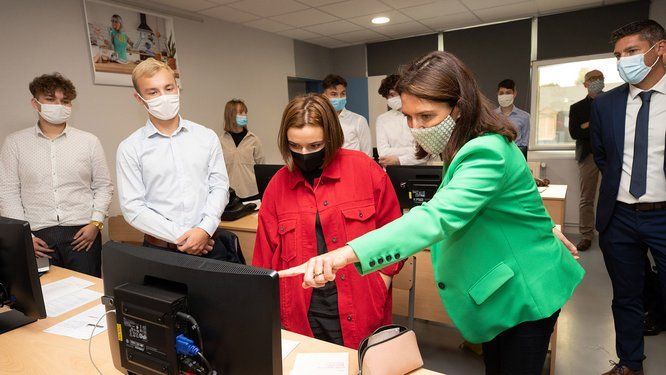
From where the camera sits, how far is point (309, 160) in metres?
1.49

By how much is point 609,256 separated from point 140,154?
2476 millimetres

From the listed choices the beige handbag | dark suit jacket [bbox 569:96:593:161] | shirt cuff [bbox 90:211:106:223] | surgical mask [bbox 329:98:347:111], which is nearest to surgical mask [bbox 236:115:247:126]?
surgical mask [bbox 329:98:347:111]

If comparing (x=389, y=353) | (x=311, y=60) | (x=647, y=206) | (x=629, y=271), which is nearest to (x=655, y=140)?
(x=647, y=206)

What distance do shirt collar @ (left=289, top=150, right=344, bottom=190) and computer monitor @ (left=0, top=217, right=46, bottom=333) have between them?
0.89 m

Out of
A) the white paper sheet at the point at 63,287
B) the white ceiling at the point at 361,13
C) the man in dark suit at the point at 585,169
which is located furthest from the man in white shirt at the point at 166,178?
the man in dark suit at the point at 585,169

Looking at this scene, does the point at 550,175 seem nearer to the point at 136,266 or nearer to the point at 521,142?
the point at 521,142

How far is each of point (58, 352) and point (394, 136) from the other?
305 cm

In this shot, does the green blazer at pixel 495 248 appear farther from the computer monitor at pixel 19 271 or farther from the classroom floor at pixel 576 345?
the classroom floor at pixel 576 345

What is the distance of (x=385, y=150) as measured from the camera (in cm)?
377

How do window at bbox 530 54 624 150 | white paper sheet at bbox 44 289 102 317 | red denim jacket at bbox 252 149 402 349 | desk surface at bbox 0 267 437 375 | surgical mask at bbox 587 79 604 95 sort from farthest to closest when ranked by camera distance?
window at bbox 530 54 624 150 < surgical mask at bbox 587 79 604 95 < white paper sheet at bbox 44 289 102 317 < red denim jacket at bbox 252 149 402 349 < desk surface at bbox 0 267 437 375

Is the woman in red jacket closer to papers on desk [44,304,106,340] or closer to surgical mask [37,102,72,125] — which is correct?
papers on desk [44,304,106,340]

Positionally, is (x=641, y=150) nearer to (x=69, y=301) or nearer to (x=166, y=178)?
(x=166, y=178)

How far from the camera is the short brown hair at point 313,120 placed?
146 cm

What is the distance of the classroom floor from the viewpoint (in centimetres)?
236
